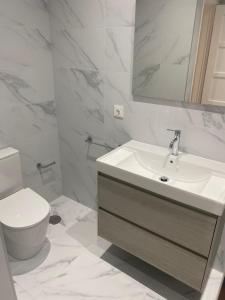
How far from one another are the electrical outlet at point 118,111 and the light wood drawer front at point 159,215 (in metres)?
0.53

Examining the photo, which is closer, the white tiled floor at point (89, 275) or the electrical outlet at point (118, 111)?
the white tiled floor at point (89, 275)

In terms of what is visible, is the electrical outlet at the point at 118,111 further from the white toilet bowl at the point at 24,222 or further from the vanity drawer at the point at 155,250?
the white toilet bowl at the point at 24,222

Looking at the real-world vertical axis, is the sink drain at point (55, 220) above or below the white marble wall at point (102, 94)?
below

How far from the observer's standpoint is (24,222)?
166 cm

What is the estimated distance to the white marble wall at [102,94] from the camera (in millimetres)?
1587

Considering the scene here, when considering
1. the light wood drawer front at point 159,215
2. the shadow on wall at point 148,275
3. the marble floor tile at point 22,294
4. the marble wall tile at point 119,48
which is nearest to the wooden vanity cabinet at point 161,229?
the light wood drawer front at point 159,215

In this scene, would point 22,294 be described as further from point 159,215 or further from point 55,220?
point 159,215

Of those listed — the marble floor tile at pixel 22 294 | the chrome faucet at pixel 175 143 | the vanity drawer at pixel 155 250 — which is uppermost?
the chrome faucet at pixel 175 143

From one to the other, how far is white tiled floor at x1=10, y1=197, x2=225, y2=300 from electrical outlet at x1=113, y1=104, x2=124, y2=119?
101 cm

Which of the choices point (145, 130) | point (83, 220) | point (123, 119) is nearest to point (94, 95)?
point (123, 119)

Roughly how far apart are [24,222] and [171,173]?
101 centimetres

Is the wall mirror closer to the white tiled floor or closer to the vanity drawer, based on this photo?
the vanity drawer

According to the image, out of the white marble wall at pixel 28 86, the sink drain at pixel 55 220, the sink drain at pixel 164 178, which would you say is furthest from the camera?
the sink drain at pixel 55 220

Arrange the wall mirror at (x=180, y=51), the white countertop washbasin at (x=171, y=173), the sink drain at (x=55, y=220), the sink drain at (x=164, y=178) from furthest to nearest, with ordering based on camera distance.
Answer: the sink drain at (x=55, y=220) < the sink drain at (x=164, y=178) < the wall mirror at (x=180, y=51) < the white countertop washbasin at (x=171, y=173)
